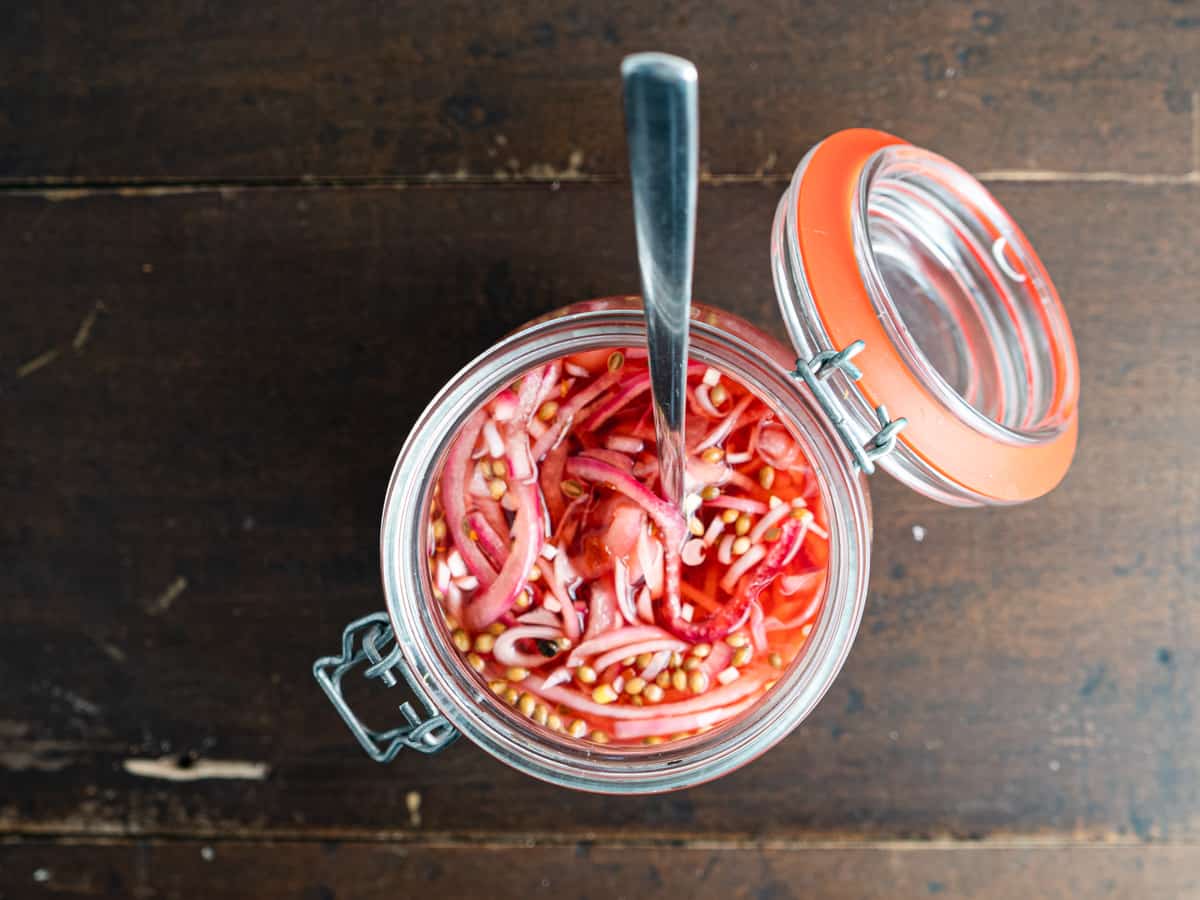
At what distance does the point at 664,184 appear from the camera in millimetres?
302

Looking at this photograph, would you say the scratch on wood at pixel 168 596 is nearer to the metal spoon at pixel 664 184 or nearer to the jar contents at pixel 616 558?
the jar contents at pixel 616 558

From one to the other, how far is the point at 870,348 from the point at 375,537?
42 cm

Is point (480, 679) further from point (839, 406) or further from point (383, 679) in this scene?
point (839, 406)

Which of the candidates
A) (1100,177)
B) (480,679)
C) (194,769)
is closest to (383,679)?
(480,679)

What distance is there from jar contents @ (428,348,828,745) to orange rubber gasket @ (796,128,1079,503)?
0.08m

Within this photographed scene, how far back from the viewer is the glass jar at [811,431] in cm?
51

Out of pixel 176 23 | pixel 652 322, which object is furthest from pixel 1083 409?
pixel 176 23

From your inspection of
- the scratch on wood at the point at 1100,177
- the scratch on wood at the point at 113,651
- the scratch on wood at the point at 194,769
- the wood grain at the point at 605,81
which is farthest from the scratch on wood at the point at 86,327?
the scratch on wood at the point at 1100,177

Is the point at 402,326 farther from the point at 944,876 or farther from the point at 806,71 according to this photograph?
the point at 944,876

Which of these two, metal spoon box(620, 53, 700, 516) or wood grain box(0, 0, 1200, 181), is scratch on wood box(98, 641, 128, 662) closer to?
wood grain box(0, 0, 1200, 181)

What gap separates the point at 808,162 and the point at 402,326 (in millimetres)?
339

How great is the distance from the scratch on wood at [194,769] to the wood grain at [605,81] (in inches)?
18.6

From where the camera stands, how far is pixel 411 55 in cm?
73

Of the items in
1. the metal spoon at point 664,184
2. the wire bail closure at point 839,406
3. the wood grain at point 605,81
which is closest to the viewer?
the metal spoon at point 664,184
